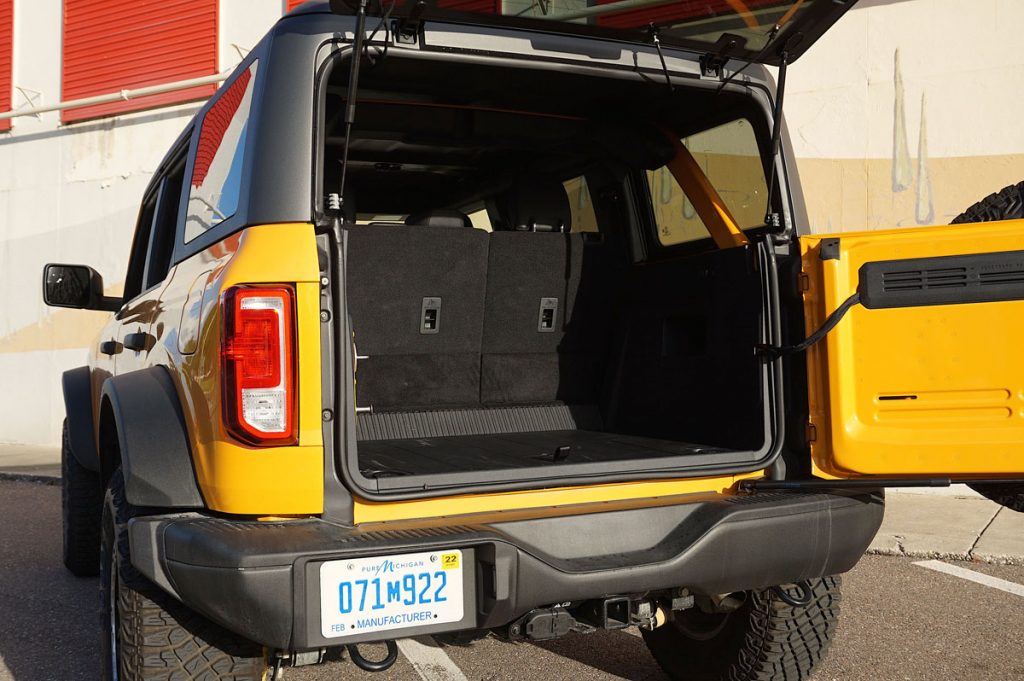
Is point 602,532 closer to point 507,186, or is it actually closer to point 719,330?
point 719,330

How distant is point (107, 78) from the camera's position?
12.1 metres

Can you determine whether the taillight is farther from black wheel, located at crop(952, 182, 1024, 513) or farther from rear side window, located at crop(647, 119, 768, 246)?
black wheel, located at crop(952, 182, 1024, 513)

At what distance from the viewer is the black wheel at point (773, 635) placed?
2.89m

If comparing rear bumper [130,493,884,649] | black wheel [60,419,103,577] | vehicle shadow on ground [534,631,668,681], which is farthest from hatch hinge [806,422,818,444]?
black wheel [60,419,103,577]

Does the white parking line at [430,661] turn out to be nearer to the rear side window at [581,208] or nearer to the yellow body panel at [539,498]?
the yellow body panel at [539,498]

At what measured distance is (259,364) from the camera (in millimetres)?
2168

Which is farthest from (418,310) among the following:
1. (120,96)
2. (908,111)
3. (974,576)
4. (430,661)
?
(120,96)

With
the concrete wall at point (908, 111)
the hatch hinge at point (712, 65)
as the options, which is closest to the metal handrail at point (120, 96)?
the concrete wall at point (908, 111)

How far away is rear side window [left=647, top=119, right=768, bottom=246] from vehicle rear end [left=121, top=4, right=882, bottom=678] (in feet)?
0.04

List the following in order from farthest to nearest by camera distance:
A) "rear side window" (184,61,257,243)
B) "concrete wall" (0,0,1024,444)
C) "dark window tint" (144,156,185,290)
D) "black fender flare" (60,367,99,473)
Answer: "concrete wall" (0,0,1024,444)
"black fender flare" (60,367,99,473)
"dark window tint" (144,156,185,290)
"rear side window" (184,61,257,243)

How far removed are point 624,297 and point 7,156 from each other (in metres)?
11.0

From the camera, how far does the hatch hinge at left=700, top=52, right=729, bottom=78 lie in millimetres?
2770

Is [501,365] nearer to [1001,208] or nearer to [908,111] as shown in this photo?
[1001,208]

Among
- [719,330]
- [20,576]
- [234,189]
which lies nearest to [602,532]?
[719,330]
